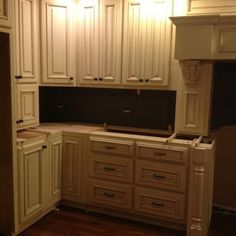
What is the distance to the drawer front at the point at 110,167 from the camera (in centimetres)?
311

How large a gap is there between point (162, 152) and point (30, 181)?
130 centimetres

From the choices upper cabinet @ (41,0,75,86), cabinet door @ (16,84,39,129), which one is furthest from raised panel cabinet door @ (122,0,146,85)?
cabinet door @ (16,84,39,129)

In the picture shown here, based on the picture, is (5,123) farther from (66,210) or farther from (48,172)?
(66,210)

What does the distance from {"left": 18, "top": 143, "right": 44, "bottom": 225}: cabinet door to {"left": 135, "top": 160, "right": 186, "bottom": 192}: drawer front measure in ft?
3.22

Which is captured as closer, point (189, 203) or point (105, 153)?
point (189, 203)

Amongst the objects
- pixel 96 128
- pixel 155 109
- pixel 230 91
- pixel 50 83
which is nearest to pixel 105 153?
pixel 96 128

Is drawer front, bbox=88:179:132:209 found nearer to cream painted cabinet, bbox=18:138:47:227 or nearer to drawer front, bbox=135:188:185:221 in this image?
drawer front, bbox=135:188:185:221

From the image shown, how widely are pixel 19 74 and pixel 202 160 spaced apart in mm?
1882

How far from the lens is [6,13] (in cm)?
247

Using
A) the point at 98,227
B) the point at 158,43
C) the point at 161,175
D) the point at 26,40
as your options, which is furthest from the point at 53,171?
the point at 158,43

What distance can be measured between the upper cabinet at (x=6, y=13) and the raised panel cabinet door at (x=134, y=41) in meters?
1.25

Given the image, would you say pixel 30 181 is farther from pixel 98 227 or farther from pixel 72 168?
pixel 98 227

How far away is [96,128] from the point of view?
142 inches

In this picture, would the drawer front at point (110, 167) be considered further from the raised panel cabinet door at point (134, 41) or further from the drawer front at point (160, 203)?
the raised panel cabinet door at point (134, 41)
